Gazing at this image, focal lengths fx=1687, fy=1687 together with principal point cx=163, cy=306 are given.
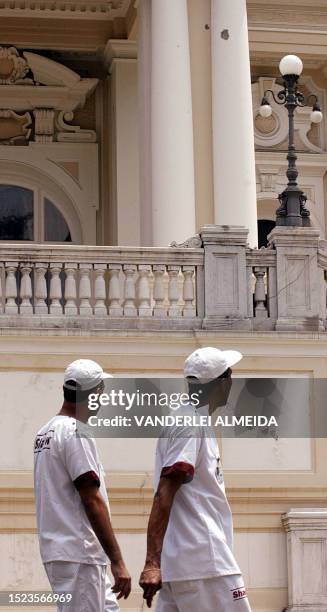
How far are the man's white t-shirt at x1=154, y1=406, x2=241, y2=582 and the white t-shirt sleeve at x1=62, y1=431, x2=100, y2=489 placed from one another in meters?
0.37

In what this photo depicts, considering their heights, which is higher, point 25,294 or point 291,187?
point 291,187

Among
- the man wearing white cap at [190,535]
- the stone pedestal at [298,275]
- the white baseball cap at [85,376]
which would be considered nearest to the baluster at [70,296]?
the stone pedestal at [298,275]

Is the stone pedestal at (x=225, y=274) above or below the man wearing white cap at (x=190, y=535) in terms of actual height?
above

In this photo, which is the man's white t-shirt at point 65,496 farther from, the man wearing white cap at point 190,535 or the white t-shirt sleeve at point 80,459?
the man wearing white cap at point 190,535

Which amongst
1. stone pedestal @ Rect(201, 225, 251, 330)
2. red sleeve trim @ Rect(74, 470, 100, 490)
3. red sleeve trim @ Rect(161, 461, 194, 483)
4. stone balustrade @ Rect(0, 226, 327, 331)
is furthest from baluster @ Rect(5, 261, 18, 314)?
red sleeve trim @ Rect(161, 461, 194, 483)

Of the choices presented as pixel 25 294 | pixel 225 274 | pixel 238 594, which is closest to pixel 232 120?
pixel 225 274

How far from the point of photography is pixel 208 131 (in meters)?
21.4

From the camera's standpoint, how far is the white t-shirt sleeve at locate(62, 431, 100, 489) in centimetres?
838

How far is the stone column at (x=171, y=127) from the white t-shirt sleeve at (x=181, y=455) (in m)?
12.3

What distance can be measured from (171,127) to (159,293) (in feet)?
14.6

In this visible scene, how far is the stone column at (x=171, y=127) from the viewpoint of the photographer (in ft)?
67.8

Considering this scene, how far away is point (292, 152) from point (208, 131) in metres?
3.04

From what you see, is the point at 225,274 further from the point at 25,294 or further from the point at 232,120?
the point at 232,120

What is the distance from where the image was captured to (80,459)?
8.41 metres
